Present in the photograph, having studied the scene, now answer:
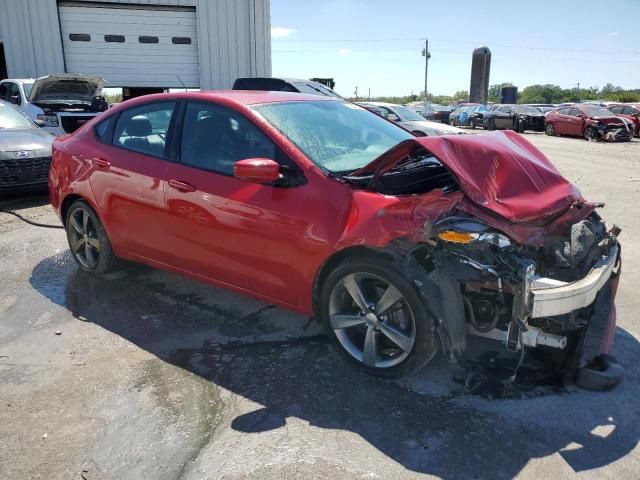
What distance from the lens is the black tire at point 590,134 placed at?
21.8 meters

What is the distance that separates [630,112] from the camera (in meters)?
23.7

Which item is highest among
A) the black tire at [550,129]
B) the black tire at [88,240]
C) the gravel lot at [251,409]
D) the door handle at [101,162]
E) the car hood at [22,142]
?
the door handle at [101,162]

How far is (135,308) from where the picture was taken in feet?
13.9

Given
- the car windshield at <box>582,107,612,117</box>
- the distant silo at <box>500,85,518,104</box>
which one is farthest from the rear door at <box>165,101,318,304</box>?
the distant silo at <box>500,85,518,104</box>

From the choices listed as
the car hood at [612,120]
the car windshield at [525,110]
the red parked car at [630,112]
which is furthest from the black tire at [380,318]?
the car windshield at [525,110]

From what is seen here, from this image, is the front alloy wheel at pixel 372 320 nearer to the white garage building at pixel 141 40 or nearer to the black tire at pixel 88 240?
the black tire at pixel 88 240

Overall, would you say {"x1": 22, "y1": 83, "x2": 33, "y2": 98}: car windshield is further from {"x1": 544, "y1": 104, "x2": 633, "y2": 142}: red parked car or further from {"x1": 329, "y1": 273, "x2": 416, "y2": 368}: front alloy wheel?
{"x1": 544, "y1": 104, "x2": 633, "y2": 142}: red parked car

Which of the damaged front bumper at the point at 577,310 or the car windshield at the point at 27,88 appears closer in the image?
the damaged front bumper at the point at 577,310

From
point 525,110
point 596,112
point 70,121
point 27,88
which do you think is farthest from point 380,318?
point 525,110

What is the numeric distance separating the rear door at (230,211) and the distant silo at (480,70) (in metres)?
42.7

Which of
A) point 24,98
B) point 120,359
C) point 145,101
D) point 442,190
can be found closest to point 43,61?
point 24,98

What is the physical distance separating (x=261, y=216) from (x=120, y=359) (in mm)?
1300

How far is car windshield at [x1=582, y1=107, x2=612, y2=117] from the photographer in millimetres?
22094

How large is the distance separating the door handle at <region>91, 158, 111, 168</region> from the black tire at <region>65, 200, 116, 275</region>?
43 cm
